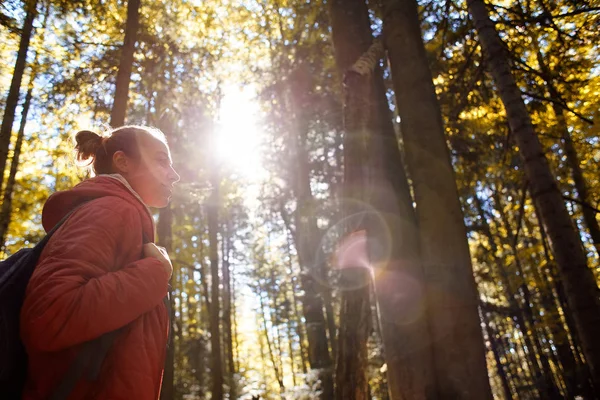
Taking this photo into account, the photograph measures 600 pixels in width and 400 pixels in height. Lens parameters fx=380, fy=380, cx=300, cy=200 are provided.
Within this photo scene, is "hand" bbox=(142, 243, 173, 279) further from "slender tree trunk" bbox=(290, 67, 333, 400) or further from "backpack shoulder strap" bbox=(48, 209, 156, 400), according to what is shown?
"slender tree trunk" bbox=(290, 67, 333, 400)

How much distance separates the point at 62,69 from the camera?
24.1ft

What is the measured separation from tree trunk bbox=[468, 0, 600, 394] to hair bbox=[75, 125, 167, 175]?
11.7 feet

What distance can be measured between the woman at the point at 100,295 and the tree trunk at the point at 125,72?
4181 mm

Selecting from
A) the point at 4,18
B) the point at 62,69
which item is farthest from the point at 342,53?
the point at 62,69

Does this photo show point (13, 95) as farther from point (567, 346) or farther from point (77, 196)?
point (567, 346)

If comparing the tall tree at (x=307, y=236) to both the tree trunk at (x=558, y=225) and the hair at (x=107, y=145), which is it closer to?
the tree trunk at (x=558, y=225)

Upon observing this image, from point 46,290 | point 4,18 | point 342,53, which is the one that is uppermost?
point 4,18

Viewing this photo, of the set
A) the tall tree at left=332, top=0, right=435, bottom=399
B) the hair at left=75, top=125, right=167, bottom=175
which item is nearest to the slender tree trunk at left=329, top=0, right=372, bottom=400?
the tall tree at left=332, top=0, right=435, bottom=399

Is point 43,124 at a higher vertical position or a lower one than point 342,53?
higher

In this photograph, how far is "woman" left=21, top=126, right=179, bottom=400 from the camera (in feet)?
3.71

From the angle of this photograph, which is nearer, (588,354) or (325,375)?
(588,354)

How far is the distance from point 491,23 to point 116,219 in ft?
14.5

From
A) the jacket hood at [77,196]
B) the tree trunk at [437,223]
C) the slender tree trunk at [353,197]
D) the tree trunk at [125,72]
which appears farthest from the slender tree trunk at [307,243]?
the jacket hood at [77,196]

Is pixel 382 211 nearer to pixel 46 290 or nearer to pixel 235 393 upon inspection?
pixel 46 290
